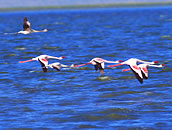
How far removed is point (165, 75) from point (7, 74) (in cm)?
857

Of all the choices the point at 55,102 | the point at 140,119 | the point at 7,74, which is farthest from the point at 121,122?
the point at 7,74

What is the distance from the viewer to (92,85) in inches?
952

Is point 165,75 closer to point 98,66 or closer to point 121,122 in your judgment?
point 98,66

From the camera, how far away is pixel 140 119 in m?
17.4

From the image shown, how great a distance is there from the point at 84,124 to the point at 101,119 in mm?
859

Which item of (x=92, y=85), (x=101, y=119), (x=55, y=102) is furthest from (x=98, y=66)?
(x=101, y=119)

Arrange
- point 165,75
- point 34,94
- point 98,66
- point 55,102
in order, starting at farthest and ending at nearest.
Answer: point 165,75, point 98,66, point 34,94, point 55,102

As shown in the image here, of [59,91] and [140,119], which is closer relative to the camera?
[140,119]

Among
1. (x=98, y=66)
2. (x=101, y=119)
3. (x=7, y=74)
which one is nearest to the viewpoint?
(x=101, y=119)

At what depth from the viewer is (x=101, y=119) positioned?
17672mm

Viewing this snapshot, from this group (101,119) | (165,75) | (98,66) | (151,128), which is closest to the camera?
(151,128)

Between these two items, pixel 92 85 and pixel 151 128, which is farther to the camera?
pixel 92 85

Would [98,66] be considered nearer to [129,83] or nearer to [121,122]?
[129,83]

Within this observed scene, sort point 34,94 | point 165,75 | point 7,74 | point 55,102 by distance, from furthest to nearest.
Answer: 1. point 7,74
2. point 165,75
3. point 34,94
4. point 55,102
